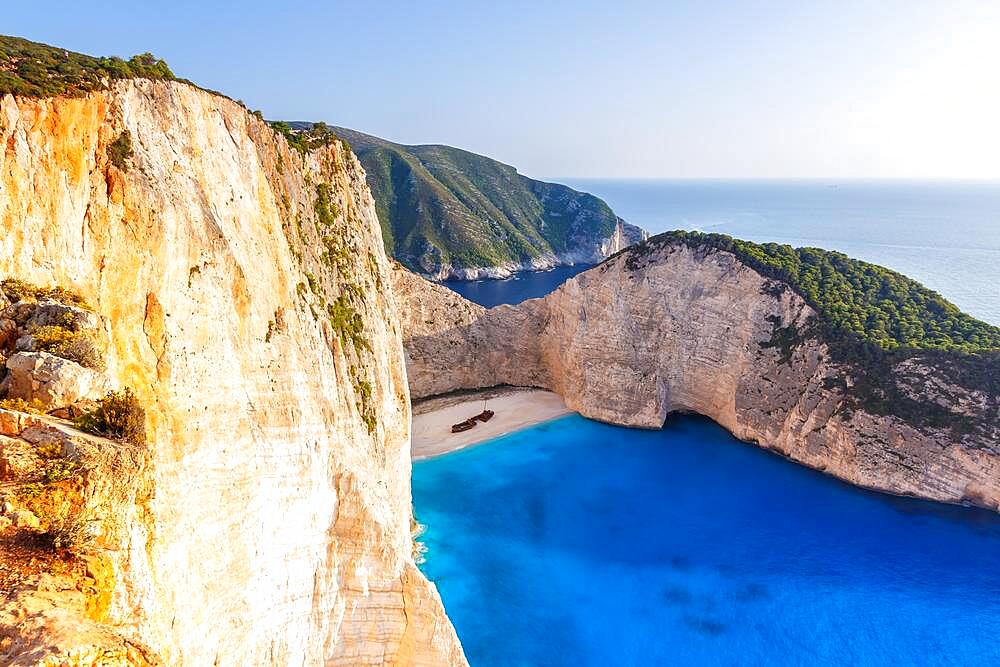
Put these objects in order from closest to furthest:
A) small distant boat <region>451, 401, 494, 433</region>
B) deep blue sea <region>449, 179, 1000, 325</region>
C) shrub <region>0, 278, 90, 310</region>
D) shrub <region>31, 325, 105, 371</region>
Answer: shrub <region>31, 325, 105, 371</region>, shrub <region>0, 278, 90, 310</region>, small distant boat <region>451, 401, 494, 433</region>, deep blue sea <region>449, 179, 1000, 325</region>

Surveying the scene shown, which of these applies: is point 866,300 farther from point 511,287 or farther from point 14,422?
point 511,287

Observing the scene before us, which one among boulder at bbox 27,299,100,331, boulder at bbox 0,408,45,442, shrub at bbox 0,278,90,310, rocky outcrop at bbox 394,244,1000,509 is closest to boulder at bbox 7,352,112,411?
boulder at bbox 0,408,45,442

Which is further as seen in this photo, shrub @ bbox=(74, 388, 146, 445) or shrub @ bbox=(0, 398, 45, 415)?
shrub @ bbox=(74, 388, 146, 445)

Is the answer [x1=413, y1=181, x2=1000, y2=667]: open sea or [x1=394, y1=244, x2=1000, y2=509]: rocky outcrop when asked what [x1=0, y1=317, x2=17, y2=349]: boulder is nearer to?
[x1=413, y1=181, x2=1000, y2=667]: open sea

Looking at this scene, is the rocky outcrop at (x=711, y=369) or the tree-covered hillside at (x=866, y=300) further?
the tree-covered hillside at (x=866, y=300)

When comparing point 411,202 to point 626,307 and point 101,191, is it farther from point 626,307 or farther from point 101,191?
point 101,191

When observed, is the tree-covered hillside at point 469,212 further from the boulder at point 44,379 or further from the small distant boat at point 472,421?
the boulder at point 44,379

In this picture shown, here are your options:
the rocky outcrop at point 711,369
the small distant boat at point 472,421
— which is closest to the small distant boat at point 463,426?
the small distant boat at point 472,421
